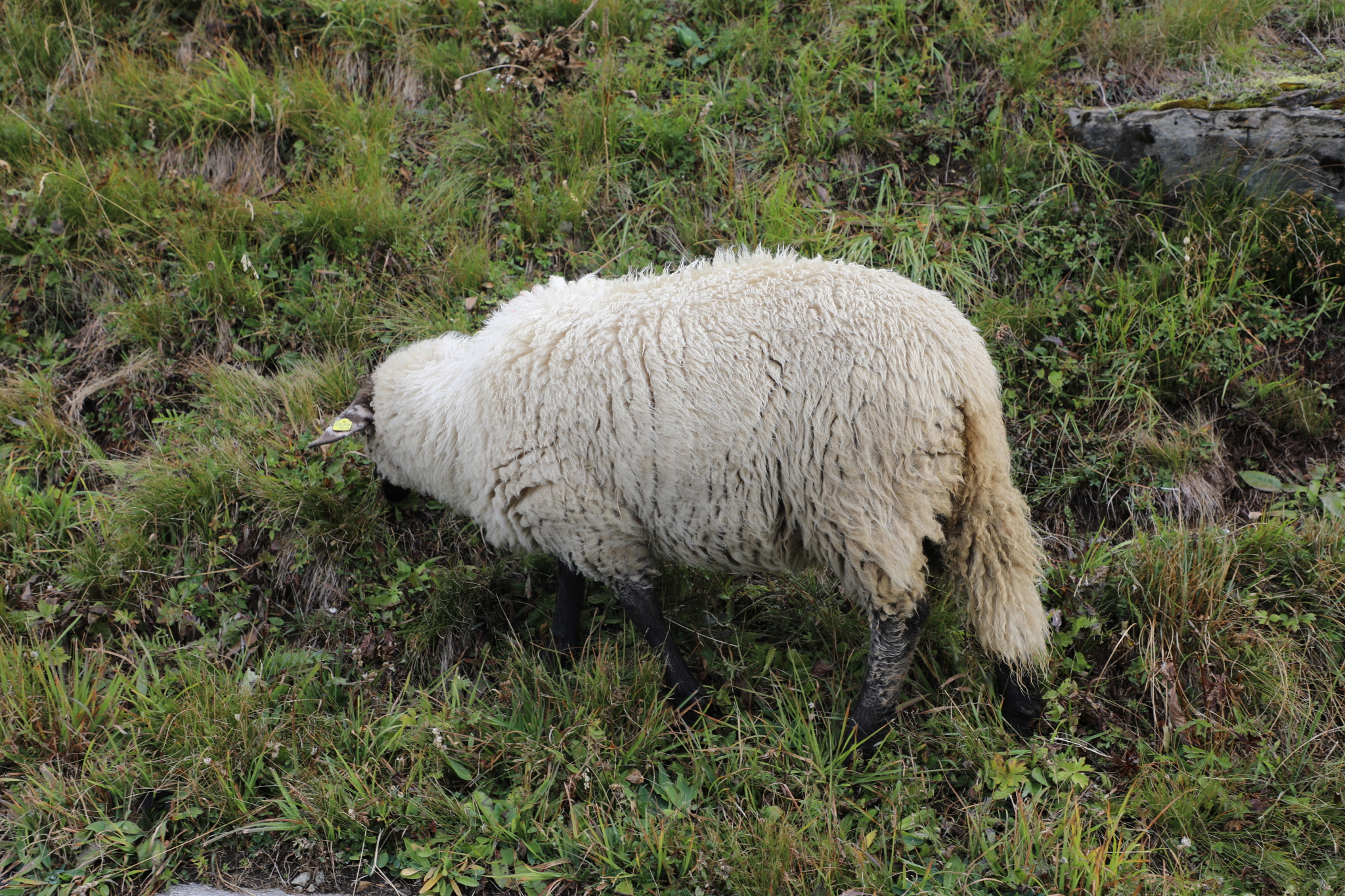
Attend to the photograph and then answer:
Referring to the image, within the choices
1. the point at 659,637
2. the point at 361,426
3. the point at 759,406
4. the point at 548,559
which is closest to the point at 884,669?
the point at 659,637

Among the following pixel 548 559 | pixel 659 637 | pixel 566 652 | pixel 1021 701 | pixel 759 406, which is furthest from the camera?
pixel 548 559

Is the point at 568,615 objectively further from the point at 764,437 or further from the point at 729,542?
the point at 764,437

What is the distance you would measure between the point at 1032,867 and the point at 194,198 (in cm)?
535

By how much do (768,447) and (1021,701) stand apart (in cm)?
144

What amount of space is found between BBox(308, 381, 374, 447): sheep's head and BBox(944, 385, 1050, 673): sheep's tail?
8.14 feet

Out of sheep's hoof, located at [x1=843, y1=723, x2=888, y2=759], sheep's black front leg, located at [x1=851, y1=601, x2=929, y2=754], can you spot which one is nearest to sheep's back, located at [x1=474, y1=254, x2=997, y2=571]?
sheep's black front leg, located at [x1=851, y1=601, x2=929, y2=754]

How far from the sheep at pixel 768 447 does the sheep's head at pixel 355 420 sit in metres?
0.55

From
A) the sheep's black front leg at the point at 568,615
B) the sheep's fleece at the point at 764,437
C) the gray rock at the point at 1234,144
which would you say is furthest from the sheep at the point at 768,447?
the gray rock at the point at 1234,144

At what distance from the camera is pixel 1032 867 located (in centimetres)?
257

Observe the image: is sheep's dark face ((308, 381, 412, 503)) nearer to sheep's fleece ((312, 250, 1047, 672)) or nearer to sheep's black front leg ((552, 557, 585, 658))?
sheep's fleece ((312, 250, 1047, 672))

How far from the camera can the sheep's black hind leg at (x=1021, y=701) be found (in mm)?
3094

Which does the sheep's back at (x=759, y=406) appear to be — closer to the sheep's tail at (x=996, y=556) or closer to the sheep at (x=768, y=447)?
the sheep at (x=768, y=447)

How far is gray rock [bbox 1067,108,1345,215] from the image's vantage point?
12.3 feet

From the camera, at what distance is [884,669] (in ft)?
9.97
